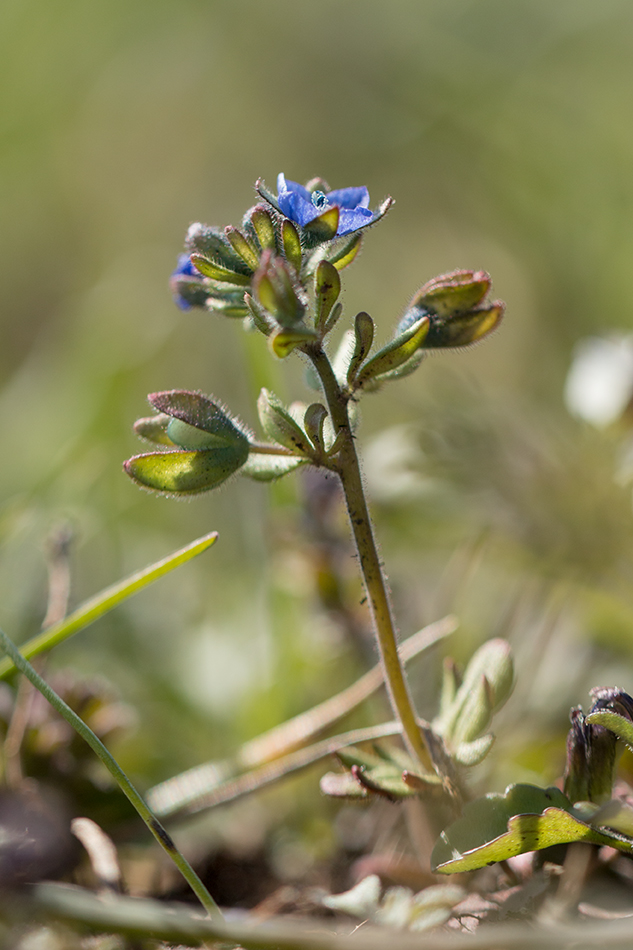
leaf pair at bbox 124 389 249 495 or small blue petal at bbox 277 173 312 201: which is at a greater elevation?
small blue petal at bbox 277 173 312 201

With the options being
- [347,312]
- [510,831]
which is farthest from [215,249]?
[347,312]

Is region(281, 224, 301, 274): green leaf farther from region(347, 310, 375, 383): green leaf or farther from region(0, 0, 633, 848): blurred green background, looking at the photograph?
region(0, 0, 633, 848): blurred green background

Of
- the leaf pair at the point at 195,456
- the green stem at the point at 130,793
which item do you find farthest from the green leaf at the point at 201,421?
the green stem at the point at 130,793

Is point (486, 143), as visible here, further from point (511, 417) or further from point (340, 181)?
point (511, 417)

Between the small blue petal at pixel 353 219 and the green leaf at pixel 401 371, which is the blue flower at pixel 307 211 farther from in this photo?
the green leaf at pixel 401 371


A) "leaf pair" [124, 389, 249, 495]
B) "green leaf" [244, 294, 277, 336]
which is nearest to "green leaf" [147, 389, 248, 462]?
"leaf pair" [124, 389, 249, 495]
